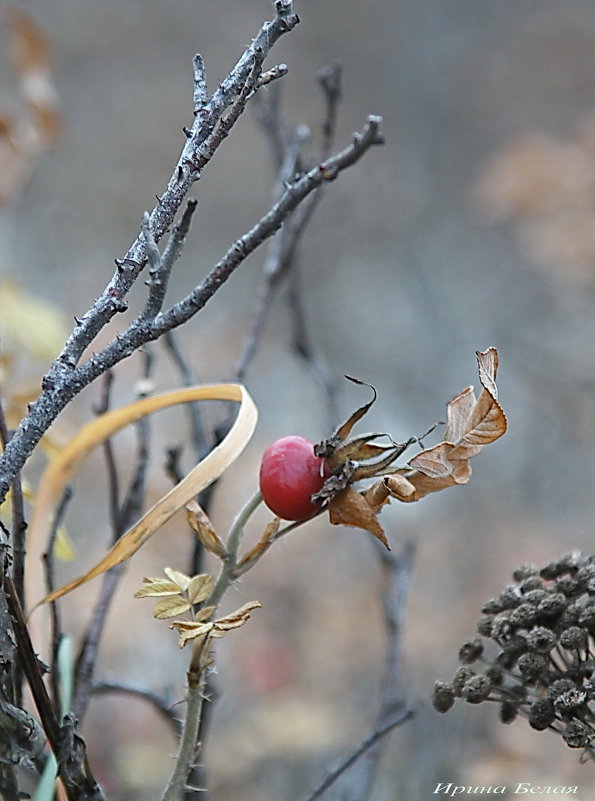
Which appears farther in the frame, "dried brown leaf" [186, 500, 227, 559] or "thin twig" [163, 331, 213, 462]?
"thin twig" [163, 331, 213, 462]

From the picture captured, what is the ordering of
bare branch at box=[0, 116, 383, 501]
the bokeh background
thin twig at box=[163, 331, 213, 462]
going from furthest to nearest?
the bokeh background
thin twig at box=[163, 331, 213, 462]
bare branch at box=[0, 116, 383, 501]

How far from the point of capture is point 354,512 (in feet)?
1.09

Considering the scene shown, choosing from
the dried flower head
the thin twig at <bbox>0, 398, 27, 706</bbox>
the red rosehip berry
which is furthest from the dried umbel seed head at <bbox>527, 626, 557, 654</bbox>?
the thin twig at <bbox>0, 398, 27, 706</bbox>

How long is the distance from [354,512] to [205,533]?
0.06m

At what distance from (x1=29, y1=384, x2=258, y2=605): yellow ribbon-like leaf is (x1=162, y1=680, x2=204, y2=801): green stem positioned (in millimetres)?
61

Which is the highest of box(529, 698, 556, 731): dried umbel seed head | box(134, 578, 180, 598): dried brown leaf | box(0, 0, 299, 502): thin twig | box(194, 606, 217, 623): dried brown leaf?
box(0, 0, 299, 502): thin twig

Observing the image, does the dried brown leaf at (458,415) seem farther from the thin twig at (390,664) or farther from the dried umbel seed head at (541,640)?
the thin twig at (390,664)

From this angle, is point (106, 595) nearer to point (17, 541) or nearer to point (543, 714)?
point (17, 541)

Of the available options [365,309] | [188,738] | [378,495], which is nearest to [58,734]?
[188,738]

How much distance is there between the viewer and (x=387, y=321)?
13.3ft

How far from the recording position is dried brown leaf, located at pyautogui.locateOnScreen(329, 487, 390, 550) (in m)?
0.33

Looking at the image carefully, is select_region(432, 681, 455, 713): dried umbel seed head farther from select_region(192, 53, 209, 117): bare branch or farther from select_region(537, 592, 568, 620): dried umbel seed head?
select_region(192, 53, 209, 117): bare branch

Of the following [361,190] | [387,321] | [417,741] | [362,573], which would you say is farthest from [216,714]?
[361,190]

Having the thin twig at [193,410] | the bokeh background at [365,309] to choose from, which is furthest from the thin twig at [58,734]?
the thin twig at [193,410]
